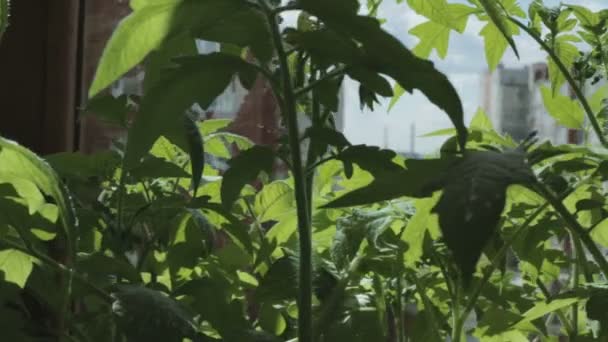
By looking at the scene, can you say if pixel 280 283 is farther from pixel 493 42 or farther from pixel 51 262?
pixel 493 42

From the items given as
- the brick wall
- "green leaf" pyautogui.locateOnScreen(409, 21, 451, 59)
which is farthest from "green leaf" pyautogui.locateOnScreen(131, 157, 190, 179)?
the brick wall

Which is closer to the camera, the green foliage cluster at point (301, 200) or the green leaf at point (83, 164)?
the green foliage cluster at point (301, 200)

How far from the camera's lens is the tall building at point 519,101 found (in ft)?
3.61

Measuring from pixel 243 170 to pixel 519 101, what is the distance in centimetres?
77

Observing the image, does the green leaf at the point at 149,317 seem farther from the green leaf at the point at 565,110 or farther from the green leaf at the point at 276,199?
the green leaf at the point at 565,110

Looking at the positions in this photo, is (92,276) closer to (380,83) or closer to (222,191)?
(222,191)

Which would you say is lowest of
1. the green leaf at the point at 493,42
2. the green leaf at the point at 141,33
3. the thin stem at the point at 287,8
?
the green leaf at the point at 141,33

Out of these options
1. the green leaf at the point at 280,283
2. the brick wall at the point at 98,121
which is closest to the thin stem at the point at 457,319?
the green leaf at the point at 280,283

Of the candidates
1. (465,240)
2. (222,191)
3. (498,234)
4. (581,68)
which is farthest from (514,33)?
(465,240)

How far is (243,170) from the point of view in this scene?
442 mm

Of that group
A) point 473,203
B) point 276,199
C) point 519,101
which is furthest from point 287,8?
point 519,101

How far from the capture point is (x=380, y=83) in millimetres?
432

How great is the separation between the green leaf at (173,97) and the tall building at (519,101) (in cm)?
76

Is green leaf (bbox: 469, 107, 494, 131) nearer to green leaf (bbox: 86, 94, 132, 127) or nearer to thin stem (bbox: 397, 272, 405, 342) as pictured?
thin stem (bbox: 397, 272, 405, 342)
